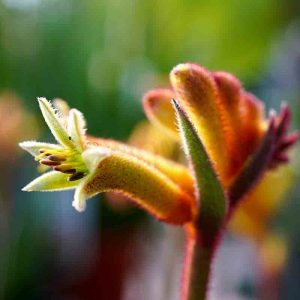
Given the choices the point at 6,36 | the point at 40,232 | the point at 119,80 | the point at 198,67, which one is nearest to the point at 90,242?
the point at 40,232

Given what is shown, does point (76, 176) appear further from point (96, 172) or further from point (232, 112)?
point (232, 112)

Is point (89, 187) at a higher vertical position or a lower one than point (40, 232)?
higher

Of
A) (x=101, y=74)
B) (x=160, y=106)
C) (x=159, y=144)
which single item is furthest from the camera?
(x=101, y=74)

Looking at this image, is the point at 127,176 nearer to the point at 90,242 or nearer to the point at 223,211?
the point at 223,211

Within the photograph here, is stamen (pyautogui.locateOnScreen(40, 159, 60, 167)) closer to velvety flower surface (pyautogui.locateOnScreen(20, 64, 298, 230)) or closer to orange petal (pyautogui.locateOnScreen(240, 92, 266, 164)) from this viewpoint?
velvety flower surface (pyautogui.locateOnScreen(20, 64, 298, 230))

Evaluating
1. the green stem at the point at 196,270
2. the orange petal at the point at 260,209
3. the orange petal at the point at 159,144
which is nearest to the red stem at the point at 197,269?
the green stem at the point at 196,270

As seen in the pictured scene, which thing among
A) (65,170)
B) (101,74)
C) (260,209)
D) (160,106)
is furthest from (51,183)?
(101,74)
